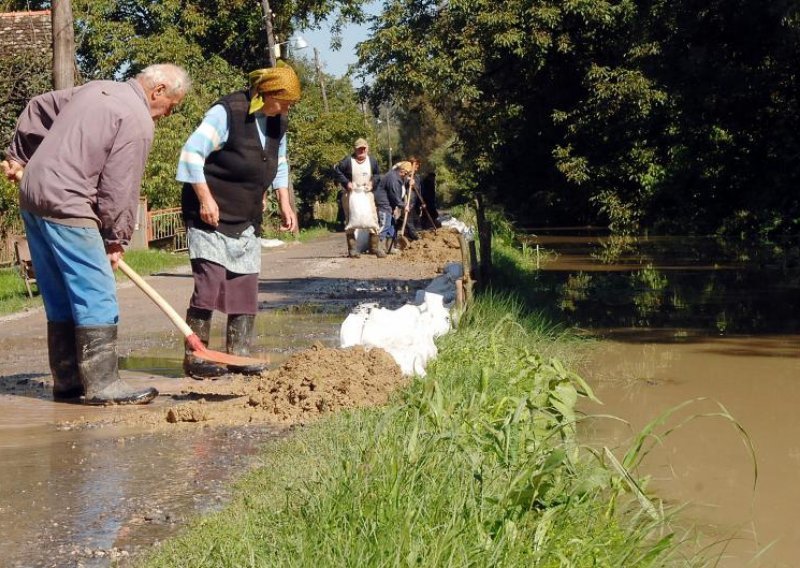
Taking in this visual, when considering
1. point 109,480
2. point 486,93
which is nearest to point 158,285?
point 109,480

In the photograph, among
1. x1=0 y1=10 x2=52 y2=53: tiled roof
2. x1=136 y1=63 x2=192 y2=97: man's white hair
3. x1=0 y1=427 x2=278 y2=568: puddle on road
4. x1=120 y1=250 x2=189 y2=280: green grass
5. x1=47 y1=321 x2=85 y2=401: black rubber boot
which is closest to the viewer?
x1=0 y1=427 x2=278 y2=568: puddle on road

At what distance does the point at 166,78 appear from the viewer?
7613mm

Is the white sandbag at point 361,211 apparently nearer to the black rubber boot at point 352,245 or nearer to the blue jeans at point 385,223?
the black rubber boot at point 352,245

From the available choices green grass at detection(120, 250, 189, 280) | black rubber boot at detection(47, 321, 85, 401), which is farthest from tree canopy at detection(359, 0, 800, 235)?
black rubber boot at detection(47, 321, 85, 401)

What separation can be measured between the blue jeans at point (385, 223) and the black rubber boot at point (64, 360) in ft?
52.7

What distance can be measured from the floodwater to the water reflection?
2 cm

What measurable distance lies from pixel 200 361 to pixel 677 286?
10655mm

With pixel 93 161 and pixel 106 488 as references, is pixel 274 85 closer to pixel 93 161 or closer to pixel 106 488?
pixel 93 161

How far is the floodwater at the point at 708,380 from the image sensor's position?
6207 millimetres

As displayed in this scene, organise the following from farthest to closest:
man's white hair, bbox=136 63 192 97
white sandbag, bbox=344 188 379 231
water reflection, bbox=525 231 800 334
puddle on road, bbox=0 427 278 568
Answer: white sandbag, bbox=344 188 379 231
water reflection, bbox=525 231 800 334
man's white hair, bbox=136 63 192 97
puddle on road, bbox=0 427 278 568

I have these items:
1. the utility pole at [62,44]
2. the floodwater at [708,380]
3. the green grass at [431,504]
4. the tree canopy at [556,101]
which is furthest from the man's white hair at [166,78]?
the utility pole at [62,44]

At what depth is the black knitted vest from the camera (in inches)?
331

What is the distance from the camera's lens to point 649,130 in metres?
28.4

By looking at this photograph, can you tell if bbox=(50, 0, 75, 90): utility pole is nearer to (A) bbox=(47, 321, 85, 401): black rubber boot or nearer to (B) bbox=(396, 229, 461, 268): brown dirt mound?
(B) bbox=(396, 229, 461, 268): brown dirt mound
